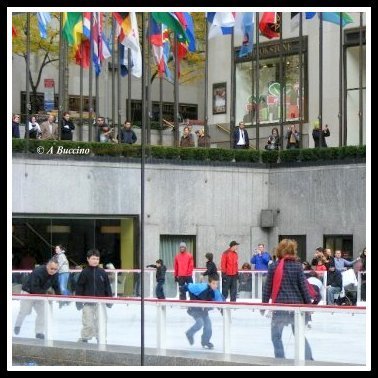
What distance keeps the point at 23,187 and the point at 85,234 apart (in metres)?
2.92

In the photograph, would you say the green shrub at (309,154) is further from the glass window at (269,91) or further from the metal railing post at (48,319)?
the metal railing post at (48,319)

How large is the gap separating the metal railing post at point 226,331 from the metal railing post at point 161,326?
1132mm

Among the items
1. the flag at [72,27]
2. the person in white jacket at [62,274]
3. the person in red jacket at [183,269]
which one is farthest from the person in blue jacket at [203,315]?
the flag at [72,27]

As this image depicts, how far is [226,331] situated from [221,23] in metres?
19.1

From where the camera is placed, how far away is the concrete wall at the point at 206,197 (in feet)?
121

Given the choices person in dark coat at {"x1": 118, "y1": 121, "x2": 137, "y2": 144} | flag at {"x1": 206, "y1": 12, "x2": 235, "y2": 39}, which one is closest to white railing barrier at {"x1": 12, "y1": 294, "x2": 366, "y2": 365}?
flag at {"x1": 206, "y1": 12, "x2": 235, "y2": 39}

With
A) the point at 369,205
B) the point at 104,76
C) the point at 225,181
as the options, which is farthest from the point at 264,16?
the point at 369,205

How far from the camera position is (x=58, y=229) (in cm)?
3819

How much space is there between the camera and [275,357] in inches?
671

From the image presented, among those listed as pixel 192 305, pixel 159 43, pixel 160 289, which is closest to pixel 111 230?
pixel 159 43

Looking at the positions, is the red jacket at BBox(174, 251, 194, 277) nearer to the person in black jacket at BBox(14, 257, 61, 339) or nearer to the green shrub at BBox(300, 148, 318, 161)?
the person in black jacket at BBox(14, 257, 61, 339)

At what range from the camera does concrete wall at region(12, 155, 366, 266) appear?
121ft

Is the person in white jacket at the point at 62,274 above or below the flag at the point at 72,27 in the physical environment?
below

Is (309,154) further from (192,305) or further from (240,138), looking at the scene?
(192,305)
